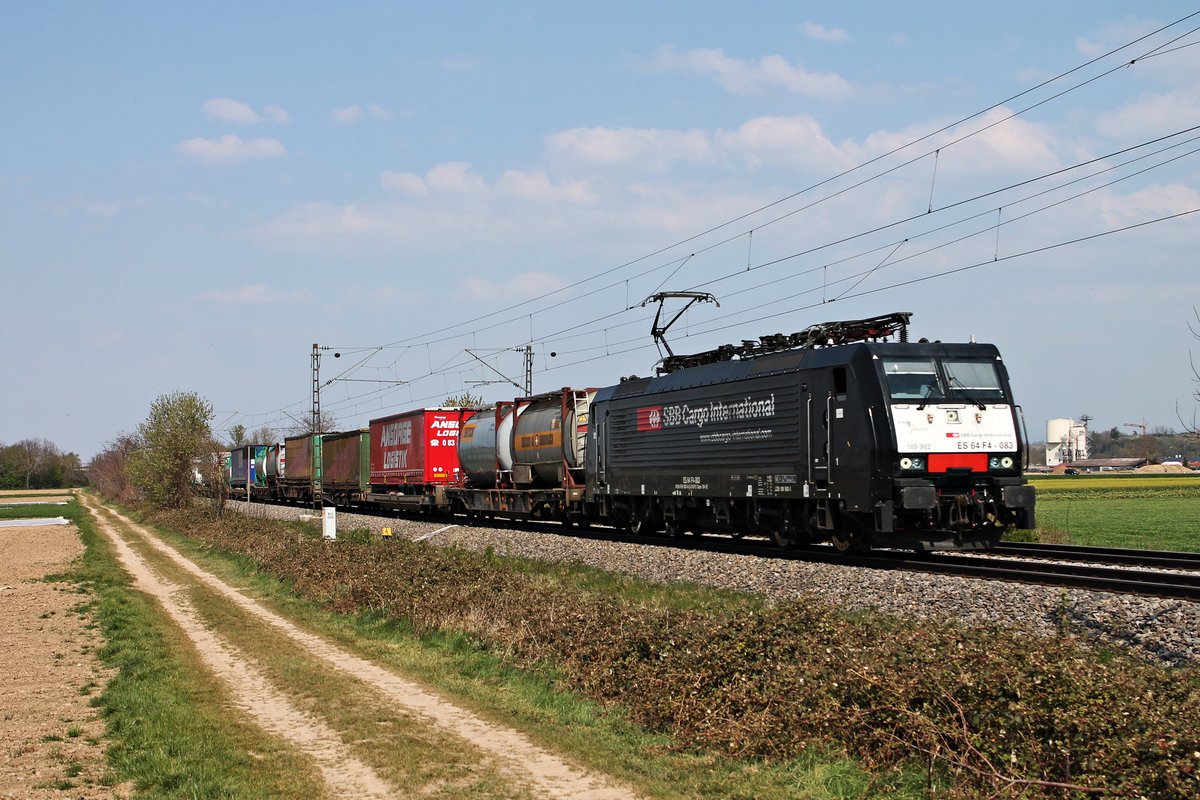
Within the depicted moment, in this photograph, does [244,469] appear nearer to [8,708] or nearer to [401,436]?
[401,436]

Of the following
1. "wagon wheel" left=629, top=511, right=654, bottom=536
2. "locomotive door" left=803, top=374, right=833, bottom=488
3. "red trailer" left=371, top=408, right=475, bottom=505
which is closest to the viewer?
"locomotive door" left=803, top=374, right=833, bottom=488

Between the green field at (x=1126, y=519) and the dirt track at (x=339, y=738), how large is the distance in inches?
754

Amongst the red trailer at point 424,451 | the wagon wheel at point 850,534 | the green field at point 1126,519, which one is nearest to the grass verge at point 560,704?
the wagon wheel at point 850,534

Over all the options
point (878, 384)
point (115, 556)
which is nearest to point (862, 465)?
point (878, 384)

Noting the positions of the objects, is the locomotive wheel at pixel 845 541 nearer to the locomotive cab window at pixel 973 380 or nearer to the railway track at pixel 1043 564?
the railway track at pixel 1043 564

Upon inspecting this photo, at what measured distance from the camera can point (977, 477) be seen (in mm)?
18969

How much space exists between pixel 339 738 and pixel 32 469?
197009mm

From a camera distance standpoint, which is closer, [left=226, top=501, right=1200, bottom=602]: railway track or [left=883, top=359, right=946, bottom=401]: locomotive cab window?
[left=226, top=501, right=1200, bottom=602]: railway track

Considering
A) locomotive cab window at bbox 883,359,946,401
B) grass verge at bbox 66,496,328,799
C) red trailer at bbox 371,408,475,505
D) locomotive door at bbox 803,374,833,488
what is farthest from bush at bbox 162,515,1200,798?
red trailer at bbox 371,408,475,505

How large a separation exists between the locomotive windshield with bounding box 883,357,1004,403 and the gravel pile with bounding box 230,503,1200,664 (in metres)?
3.51

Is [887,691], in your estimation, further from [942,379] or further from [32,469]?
[32,469]

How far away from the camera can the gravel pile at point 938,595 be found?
457 inches

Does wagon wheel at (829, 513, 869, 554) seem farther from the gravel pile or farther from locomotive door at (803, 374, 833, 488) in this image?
the gravel pile

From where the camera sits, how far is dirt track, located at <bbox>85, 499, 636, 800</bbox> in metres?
8.04
